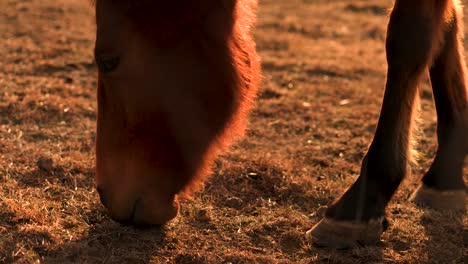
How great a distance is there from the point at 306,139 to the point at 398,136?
1436mm

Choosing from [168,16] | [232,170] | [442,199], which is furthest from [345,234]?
[168,16]

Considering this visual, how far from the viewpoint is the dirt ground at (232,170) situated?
10.3ft

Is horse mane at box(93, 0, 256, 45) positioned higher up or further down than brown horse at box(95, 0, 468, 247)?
higher up

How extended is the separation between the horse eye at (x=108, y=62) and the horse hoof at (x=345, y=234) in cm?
123

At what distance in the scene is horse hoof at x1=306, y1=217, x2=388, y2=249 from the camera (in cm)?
Answer: 326

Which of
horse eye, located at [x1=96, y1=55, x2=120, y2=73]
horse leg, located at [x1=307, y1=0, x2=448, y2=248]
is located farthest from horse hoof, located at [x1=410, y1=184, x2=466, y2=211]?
horse eye, located at [x1=96, y1=55, x2=120, y2=73]

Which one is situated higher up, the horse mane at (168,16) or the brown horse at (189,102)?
the horse mane at (168,16)

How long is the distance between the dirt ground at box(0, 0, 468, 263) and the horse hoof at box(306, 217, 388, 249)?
45 millimetres

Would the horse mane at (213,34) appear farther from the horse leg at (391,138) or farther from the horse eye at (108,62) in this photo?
the horse leg at (391,138)

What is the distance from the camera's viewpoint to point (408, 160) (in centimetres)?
342

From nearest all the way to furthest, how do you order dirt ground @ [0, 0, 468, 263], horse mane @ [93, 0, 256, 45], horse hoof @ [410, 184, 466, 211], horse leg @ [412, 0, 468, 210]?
horse mane @ [93, 0, 256, 45]
dirt ground @ [0, 0, 468, 263]
horse hoof @ [410, 184, 466, 211]
horse leg @ [412, 0, 468, 210]

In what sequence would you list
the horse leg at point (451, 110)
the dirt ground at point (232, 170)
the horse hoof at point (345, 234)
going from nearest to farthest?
the dirt ground at point (232, 170) → the horse hoof at point (345, 234) → the horse leg at point (451, 110)

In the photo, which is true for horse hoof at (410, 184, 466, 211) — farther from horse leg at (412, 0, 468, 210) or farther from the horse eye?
the horse eye

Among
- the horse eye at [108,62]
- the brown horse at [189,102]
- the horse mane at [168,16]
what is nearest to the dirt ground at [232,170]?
the brown horse at [189,102]
